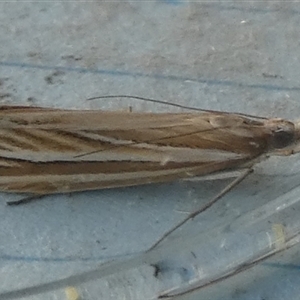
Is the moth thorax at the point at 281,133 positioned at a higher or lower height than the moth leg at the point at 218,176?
higher

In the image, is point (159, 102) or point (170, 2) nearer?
point (159, 102)

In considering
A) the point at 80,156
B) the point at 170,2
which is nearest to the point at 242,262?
the point at 80,156

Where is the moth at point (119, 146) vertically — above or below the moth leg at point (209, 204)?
above

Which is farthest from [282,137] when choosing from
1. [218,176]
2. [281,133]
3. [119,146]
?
[119,146]

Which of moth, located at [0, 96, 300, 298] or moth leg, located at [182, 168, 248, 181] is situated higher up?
moth, located at [0, 96, 300, 298]

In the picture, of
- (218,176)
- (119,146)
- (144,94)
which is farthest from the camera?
(144,94)

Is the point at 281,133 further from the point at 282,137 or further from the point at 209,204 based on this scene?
the point at 209,204

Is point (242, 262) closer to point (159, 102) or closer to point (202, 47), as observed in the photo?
point (159, 102)
